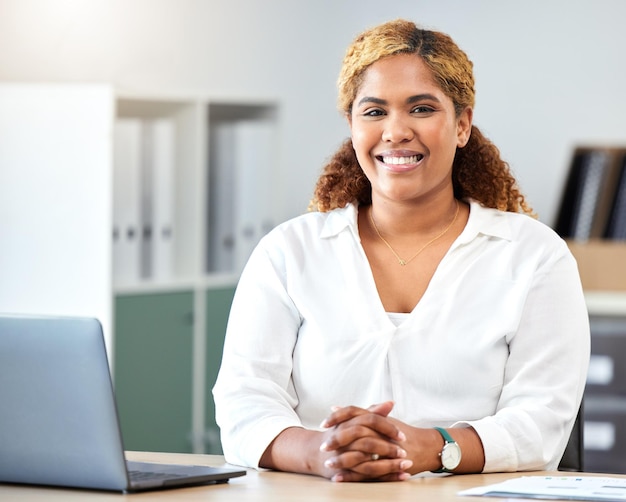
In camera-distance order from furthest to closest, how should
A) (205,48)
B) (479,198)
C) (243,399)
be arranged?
(205,48)
(479,198)
(243,399)

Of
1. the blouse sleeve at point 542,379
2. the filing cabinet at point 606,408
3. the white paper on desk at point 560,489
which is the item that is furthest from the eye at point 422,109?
the filing cabinet at point 606,408

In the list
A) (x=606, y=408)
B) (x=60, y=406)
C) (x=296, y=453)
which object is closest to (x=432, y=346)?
(x=296, y=453)

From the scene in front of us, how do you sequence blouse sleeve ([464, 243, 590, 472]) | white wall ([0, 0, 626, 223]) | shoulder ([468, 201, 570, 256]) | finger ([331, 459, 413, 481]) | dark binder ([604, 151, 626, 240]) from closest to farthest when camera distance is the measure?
1. finger ([331, 459, 413, 481])
2. blouse sleeve ([464, 243, 590, 472])
3. shoulder ([468, 201, 570, 256])
4. dark binder ([604, 151, 626, 240])
5. white wall ([0, 0, 626, 223])

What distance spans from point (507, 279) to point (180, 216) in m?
2.16

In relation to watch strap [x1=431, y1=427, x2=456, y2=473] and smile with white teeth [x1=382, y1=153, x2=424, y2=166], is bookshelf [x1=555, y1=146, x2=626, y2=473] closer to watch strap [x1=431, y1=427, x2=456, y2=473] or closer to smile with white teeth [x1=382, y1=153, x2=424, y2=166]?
smile with white teeth [x1=382, y1=153, x2=424, y2=166]

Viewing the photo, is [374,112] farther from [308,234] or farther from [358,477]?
[358,477]

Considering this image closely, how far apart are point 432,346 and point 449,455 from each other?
0.23 meters

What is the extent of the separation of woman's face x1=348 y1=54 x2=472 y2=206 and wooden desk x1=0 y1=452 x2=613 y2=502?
0.54m

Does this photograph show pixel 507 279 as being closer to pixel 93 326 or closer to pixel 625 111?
pixel 93 326

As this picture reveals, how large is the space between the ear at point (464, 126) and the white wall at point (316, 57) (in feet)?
6.68

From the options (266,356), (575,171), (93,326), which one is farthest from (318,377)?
(575,171)

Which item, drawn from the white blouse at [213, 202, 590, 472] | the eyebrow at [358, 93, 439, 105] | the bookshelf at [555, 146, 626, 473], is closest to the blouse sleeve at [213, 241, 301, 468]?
the white blouse at [213, 202, 590, 472]

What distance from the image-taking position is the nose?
1.88 meters

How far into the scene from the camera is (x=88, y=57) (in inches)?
163
